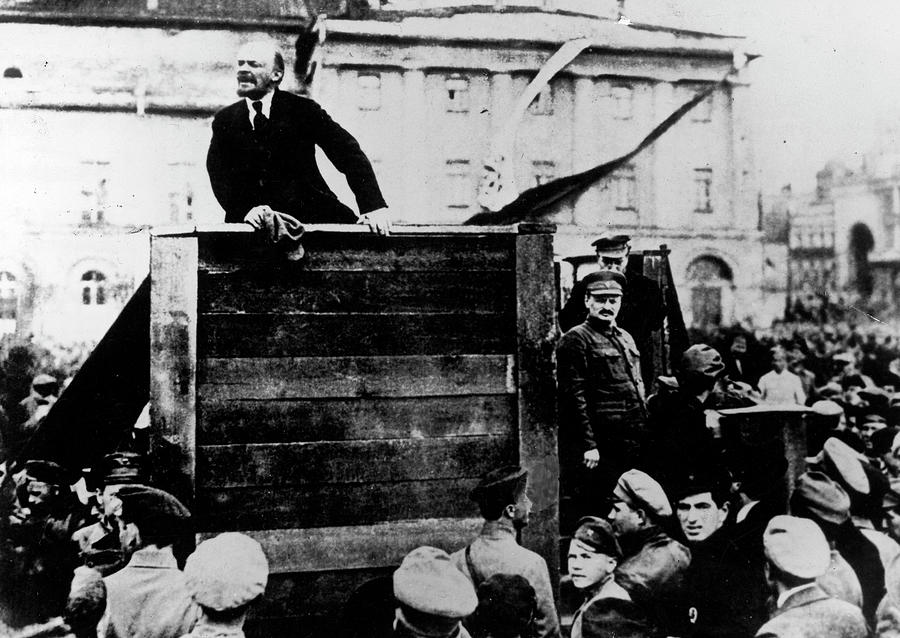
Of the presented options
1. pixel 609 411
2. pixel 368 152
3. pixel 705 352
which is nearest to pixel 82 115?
pixel 368 152

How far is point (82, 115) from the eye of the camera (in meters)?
4.10

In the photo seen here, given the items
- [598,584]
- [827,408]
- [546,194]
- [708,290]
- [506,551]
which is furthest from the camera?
[708,290]

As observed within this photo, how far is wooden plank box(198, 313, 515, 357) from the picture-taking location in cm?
286

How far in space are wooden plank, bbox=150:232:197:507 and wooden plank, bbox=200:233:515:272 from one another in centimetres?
13

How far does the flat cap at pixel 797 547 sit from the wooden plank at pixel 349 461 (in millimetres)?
1284

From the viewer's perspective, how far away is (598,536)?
10.4 feet

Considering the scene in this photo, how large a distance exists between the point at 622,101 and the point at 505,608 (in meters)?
3.35

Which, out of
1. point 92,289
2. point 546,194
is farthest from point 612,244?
point 92,289

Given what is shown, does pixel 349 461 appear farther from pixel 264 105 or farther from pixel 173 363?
pixel 264 105

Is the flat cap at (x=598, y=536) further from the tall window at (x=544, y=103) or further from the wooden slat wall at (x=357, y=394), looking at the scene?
the tall window at (x=544, y=103)

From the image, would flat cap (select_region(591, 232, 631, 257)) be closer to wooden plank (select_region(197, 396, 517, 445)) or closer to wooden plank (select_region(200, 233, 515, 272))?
wooden plank (select_region(200, 233, 515, 272))

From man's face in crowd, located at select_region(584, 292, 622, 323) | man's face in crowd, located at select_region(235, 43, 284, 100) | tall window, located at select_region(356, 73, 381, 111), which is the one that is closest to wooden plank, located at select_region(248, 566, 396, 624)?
man's face in crowd, located at select_region(584, 292, 622, 323)

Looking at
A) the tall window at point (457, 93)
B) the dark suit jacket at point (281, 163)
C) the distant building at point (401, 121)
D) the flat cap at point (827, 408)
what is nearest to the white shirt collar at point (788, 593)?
the flat cap at point (827, 408)

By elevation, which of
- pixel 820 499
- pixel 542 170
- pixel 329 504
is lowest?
pixel 820 499
